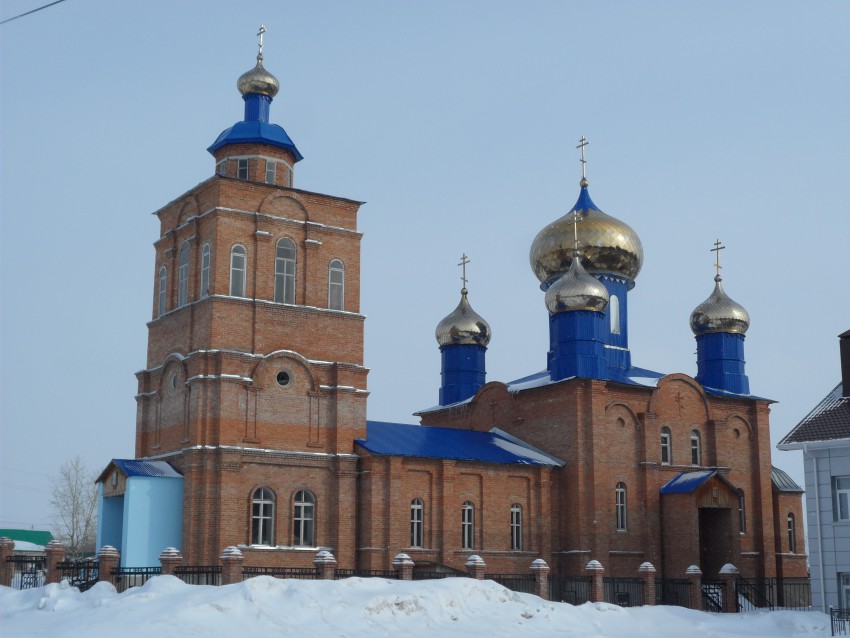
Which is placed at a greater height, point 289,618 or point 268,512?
point 268,512

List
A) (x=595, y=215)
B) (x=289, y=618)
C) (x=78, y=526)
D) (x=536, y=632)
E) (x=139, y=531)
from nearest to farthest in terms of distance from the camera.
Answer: (x=289, y=618) < (x=536, y=632) < (x=139, y=531) < (x=595, y=215) < (x=78, y=526)

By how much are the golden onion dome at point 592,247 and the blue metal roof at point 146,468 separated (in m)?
15.7

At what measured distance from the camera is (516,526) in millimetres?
31266

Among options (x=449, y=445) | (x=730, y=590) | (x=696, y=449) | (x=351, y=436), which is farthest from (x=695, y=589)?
(x=351, y=436)

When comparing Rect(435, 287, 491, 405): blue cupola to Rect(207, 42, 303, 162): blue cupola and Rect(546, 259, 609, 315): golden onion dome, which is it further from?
Rect(207, 42, 303, 162): blue cupola

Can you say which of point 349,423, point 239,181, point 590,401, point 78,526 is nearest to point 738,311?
point 590,401

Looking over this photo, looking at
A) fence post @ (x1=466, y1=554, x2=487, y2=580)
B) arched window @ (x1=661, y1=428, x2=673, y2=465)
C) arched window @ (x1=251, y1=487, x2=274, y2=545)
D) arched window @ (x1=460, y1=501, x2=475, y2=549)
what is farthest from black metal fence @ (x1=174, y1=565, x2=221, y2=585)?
arched window @ (x1=661, y1=428, x2=673, y2=465)

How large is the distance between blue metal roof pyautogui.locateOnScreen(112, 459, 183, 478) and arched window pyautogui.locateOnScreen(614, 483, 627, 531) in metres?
13.1

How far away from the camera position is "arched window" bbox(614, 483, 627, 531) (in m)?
32.1

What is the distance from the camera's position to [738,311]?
37.7 metres

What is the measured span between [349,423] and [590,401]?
7.70 metres

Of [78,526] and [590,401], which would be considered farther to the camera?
[78,526]

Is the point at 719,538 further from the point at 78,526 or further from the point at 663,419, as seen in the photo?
the point at 78,526

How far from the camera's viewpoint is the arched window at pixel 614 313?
121 ft
